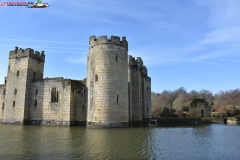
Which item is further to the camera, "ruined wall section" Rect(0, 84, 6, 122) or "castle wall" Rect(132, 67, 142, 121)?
"ruined wall section" Rect(0, 84, 6, 122)

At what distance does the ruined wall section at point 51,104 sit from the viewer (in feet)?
86.9

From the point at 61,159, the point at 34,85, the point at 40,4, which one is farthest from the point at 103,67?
the point at 61,159

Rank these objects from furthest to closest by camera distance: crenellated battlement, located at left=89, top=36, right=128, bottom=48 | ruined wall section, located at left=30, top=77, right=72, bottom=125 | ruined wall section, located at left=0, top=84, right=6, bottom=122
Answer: ruined wall section, located at left=0, top=84, right=6, bottom=122 → ruined wall section, located at left=30, top=77, right=72, bottom=125 → crenellated battlement, located at left=89, top=36, right=128, bottom=48

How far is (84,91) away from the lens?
2750cm

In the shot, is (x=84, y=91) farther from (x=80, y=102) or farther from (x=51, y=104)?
(x=51, y=104)

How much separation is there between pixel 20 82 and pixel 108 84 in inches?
567

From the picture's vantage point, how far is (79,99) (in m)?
27.2

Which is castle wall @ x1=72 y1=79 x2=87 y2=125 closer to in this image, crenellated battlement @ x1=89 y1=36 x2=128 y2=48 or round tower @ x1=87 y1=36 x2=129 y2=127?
round tower @ x1=87 y1=36 x2=129 y2=127

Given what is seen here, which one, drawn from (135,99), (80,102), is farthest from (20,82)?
(135,99)

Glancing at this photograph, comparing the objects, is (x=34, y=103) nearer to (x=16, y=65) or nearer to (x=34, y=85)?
(x=34, y=85)

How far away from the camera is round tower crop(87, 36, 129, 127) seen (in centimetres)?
2191

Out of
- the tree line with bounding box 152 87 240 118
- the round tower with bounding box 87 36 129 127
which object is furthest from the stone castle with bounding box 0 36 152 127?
the tree line with bounding box 152 87 240 118

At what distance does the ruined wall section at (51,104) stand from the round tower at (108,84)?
4.57 metres

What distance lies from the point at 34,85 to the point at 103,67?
12.3 metres
